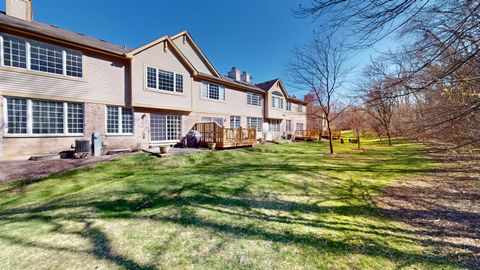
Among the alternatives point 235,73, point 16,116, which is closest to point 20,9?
point 16,116

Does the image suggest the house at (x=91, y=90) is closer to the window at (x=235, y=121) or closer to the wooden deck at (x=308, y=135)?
the window at (x=235, y=121)

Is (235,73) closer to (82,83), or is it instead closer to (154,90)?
(154,90)

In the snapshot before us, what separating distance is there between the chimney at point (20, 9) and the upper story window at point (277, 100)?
861 inches

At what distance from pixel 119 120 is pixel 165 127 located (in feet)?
10.1

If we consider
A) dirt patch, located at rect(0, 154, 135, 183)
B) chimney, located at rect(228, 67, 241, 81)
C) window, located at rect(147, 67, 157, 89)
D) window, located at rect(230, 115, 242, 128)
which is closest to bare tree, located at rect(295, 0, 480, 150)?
dirt patch, located at rect(0, 154, 135, 183)

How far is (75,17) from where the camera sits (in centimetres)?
1334

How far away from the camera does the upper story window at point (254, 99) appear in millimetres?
23006

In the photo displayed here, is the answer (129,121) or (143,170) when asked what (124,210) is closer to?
(143,170)

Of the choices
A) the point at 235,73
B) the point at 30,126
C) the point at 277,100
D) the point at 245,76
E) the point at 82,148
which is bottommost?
the point at 82,148

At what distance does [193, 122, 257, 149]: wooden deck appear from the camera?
14.8 m

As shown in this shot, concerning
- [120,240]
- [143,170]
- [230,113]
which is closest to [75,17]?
[143,170]

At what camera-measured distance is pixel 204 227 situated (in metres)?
3.98

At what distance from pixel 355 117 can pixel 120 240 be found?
24980mm

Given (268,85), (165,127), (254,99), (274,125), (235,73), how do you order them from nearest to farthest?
(165,127)
(254,99)
(235,73)
(268,85)
(274,125)
